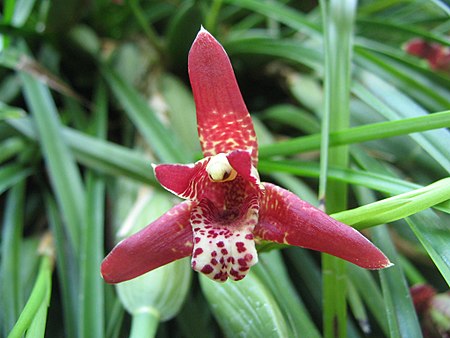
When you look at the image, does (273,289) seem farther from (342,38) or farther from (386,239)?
(342,38)

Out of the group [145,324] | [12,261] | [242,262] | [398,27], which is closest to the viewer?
[242,262]

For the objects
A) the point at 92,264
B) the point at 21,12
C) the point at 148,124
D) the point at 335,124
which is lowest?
the point at 92,264

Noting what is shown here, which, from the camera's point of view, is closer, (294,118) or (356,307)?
(356,307)

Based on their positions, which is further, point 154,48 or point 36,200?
point 154,48

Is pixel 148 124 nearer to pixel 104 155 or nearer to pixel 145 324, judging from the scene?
pixel 104 155

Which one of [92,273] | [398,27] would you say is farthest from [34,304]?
[398,27]

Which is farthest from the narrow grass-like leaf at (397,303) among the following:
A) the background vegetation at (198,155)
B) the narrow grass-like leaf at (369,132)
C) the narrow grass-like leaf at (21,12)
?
the narrow grass-like leaf at (21,12)

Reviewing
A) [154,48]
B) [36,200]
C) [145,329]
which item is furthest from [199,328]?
[154,48]
